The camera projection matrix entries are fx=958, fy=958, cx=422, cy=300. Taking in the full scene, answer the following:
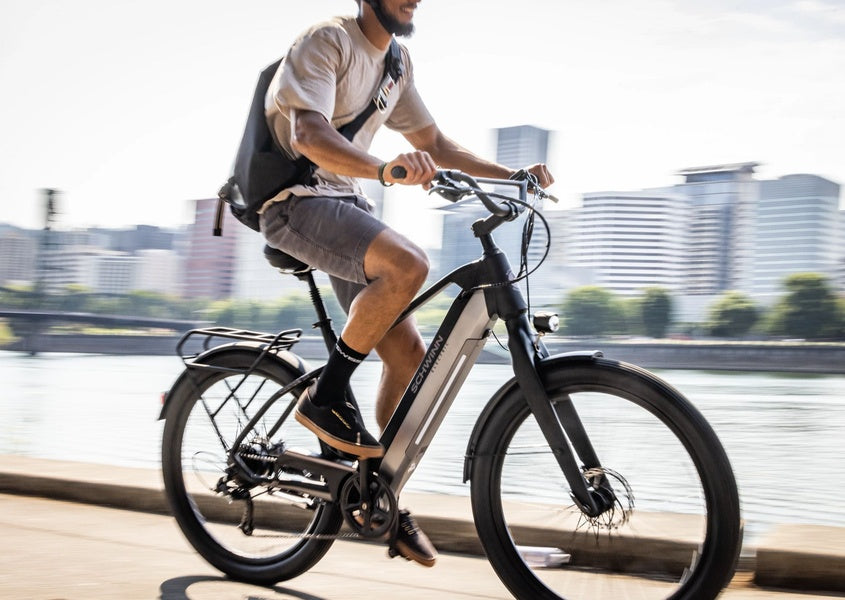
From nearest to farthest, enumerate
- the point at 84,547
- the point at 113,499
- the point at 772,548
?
the point at 772,548 < the point at 84,547 < the point at 113,499

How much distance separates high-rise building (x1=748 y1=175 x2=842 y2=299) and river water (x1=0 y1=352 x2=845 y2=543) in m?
46.8

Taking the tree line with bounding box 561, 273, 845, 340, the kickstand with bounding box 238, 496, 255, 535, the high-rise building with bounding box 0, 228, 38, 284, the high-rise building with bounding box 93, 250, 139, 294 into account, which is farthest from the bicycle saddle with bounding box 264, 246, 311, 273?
the high-rise building with bounding box 0, 228, 38, 284

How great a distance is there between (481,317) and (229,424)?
101 centimetres

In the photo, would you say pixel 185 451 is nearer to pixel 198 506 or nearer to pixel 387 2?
pixel 198 506

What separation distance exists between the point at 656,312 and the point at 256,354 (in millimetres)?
65574

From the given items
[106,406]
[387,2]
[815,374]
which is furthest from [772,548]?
[815,374]

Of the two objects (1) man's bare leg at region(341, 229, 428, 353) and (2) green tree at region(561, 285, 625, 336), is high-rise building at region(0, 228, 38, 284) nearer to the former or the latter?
(2) green tree at region(561, 285, 625, 336)

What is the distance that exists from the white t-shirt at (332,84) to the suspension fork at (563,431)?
814 mm

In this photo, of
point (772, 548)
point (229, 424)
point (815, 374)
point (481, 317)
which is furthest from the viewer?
point (815, 374)

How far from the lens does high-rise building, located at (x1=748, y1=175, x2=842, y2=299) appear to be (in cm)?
8194

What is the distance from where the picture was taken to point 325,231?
2725mm

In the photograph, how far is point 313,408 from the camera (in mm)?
2752

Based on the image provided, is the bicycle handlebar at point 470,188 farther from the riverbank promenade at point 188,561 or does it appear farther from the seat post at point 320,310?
the riverbank promenade at point 188,561

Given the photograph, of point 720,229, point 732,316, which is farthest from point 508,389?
point 720,229
